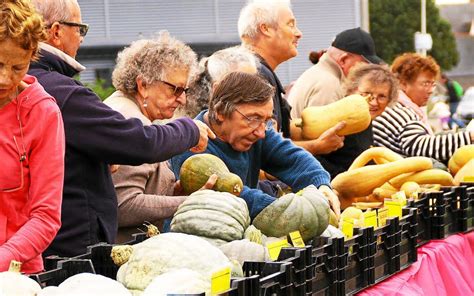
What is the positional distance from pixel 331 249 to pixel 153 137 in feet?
2.45

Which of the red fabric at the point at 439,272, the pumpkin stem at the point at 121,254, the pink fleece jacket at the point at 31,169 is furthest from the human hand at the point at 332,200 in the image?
the pink fleece jacket at the point at 31,169

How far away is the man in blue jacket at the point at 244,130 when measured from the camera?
4352 millimetres

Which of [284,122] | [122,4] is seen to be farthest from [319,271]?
[122,4]

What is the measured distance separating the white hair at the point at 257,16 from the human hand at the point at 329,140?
70cm

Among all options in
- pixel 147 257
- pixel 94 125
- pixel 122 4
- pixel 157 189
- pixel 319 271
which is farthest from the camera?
pixel 122 4

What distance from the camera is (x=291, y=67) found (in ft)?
69.3

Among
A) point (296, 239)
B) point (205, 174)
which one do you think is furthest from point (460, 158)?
point (296, 239)

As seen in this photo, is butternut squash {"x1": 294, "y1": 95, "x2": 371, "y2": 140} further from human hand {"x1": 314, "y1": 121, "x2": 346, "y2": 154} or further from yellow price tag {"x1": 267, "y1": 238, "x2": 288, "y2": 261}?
yellow price tag {"x1": 267, "y1": 238, "x2": 288, "y2": 261}

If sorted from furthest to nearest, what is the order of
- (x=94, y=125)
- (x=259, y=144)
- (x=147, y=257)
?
(x=259, y=144) → (x=94, y=125) → (x=147, y=257)

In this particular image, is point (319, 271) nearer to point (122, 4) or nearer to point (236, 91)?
point (236, 91)

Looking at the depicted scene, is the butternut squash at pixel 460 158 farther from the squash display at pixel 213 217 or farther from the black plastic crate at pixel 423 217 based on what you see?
the squash display at pixel 213 217

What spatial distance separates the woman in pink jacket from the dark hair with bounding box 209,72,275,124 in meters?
1.27

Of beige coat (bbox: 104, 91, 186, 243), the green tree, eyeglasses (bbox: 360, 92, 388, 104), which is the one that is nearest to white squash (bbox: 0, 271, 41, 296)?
beige coat (bbox: 104, 91, 186, 243)

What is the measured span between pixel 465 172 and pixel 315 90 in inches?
50.4
